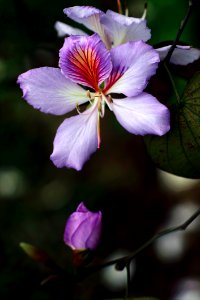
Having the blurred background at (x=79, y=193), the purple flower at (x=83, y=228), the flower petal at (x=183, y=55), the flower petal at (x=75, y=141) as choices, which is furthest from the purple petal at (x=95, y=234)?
the blurred background at (x=79, y=193)

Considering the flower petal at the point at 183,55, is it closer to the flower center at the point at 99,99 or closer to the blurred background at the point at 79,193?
the flower center at the point at 99,99

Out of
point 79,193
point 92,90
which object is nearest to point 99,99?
point 92,90

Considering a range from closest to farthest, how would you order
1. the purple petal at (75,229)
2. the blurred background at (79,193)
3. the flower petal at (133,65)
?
the flower petal at (133,65) → the purple petal at (75,229) → the blurred background at (79,193)

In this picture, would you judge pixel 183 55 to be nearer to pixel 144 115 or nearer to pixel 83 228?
pixel 144 115

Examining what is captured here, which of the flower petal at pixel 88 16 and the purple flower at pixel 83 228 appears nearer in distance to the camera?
the flower petal at pixel 88 16

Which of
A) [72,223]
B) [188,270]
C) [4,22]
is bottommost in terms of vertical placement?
[188,270]

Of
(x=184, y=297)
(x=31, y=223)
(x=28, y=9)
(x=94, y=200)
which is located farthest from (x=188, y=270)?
(x=28, y=9)

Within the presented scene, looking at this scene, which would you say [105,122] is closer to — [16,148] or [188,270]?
[16,148]

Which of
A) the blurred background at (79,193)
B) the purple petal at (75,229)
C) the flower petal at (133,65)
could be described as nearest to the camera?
the flower petal at (133,65)
